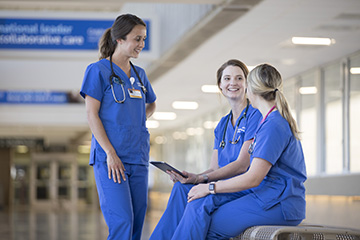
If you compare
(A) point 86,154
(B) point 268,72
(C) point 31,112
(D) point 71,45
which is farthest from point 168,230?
(A) point 86,154

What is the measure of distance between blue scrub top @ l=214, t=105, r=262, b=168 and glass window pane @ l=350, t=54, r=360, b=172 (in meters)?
5.41

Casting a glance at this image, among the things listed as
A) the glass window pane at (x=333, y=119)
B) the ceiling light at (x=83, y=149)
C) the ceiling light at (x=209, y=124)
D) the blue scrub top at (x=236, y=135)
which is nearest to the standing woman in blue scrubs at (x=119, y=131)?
the blue scrub top at (x=236, y=135)

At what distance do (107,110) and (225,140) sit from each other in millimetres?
788

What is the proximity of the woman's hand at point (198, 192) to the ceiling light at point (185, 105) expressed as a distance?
1200 cm

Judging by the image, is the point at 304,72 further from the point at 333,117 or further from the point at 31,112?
the point at 31,112

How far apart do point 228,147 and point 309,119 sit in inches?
281

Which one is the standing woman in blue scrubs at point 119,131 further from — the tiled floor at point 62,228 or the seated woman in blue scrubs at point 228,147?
the tiled floor at point 62,228

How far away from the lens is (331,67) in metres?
9.70

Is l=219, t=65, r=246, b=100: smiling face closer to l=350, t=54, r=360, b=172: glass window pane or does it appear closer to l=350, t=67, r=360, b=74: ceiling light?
l=350, t=54, r=360, b=172: glass window pane

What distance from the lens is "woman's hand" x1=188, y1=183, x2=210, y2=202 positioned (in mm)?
3021

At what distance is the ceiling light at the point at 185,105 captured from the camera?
49.7ft

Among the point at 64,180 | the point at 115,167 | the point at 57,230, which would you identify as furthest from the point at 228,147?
the point at 64,180

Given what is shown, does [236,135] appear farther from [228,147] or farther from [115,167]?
[115,167]

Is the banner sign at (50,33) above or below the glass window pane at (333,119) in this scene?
above
